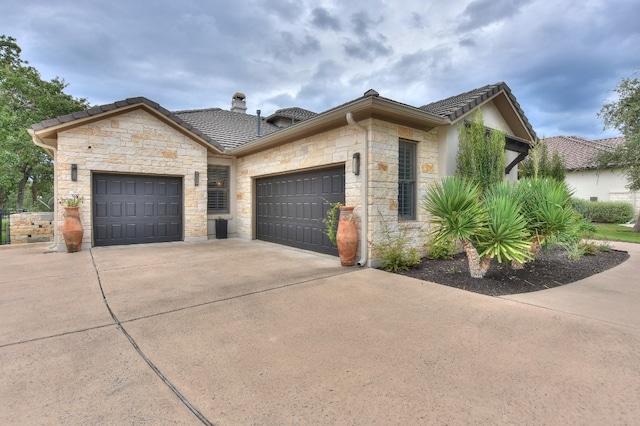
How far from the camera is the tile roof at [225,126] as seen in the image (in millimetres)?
11336

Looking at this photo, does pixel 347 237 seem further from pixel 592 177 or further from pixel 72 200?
pixel 592 177

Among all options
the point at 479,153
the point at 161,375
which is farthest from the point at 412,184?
the point at 161,375

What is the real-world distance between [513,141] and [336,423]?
952cm

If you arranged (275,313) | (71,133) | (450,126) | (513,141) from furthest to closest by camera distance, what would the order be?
(513,141)
(71,133)
(450,126)
(275,313)

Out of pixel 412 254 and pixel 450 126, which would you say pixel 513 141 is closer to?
pixel 450 126

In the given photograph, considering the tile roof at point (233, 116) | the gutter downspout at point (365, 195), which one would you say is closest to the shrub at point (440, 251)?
the gutter downspout at point (365, 195)

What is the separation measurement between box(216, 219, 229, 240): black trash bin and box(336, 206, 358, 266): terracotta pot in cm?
573

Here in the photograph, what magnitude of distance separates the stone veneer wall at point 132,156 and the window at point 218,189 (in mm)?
660

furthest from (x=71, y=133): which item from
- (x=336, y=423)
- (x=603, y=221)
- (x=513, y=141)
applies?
(x=603, y=221)

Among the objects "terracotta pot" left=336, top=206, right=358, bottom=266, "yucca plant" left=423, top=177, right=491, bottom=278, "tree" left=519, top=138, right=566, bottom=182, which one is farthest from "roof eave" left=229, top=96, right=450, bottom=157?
"tree" left=519, top=138, right=566, bottom=182

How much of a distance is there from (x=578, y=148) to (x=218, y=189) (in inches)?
965

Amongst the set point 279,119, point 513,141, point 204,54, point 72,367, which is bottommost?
point 72,367

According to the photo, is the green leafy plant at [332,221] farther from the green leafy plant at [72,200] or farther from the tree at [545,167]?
the tree at [545,167]

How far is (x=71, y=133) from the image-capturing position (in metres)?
8.19
